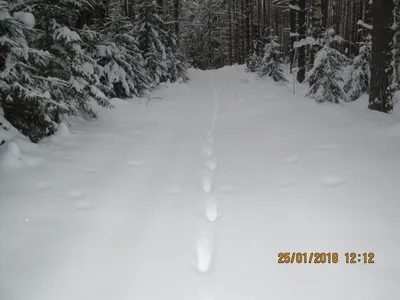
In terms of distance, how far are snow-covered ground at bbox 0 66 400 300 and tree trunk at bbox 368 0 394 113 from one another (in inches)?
57.9

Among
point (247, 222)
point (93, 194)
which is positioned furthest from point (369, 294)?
point (93, 194)

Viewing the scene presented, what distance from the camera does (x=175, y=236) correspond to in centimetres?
331

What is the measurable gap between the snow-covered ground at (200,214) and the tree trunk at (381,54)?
1.47 metres

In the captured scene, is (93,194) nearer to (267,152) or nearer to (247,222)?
(247,222)

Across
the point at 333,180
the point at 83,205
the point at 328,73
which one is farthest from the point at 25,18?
the point at 328,73

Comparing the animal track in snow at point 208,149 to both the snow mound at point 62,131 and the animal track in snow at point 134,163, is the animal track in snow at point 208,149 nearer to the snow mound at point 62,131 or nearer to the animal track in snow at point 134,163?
→ the animal track in snow at point 134,163

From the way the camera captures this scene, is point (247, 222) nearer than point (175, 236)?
No

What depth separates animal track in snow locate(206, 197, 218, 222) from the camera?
3693mm

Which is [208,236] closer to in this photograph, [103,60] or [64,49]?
[64,49]

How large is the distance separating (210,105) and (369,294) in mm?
9293

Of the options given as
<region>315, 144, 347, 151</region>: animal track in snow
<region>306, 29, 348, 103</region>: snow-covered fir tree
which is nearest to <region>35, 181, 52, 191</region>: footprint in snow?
<region>315, 144, 347, 151</region>: animal track in snow
